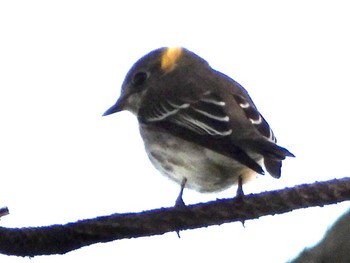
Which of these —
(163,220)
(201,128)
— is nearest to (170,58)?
(201,128)

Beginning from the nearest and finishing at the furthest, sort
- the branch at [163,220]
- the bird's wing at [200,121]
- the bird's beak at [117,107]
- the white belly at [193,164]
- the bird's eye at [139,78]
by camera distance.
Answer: the branch at [163,220] < the bird's wing at [200,121] < the white belly at [193,164] < the bird's beak at [117,107] < the bird's eye at [139,78]

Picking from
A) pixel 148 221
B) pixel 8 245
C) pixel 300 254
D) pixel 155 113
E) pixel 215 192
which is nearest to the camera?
pixel 8 245

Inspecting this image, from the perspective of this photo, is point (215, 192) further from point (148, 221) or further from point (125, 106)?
point (148, 221)

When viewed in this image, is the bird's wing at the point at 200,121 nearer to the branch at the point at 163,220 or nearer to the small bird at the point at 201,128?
the small bird at the point at 201,128

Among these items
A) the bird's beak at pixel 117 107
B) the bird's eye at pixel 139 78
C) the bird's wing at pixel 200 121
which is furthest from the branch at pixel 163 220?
the bird's eye at pixel 139 78

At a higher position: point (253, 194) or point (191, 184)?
point (253, 194)

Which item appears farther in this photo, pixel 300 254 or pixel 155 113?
pixel 155 113

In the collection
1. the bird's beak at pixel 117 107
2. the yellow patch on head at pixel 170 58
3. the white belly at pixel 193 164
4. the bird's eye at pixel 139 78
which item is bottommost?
the white belly at pixel 193 164

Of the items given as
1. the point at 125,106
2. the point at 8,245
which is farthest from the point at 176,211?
the point at 125,106
